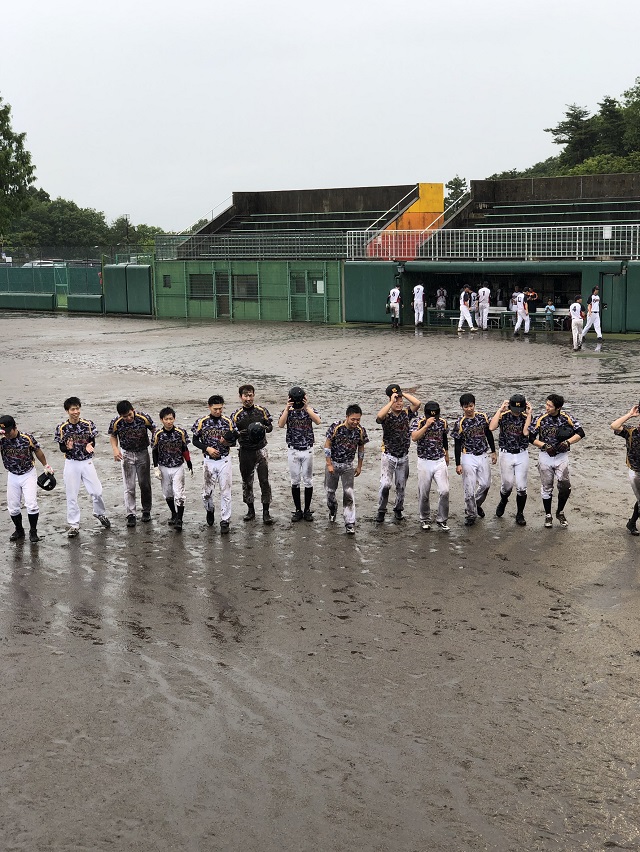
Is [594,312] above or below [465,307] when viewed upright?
below

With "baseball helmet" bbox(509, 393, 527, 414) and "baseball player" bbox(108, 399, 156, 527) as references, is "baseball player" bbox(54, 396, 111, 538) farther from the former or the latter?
"baseball helmet" bbox(509, 393, 527, 414)

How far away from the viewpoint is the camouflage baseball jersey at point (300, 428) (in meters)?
12.3

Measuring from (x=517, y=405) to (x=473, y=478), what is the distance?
1024mm

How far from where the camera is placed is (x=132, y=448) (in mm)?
12195

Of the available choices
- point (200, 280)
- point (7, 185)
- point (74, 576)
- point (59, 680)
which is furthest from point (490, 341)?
point (7, 185)

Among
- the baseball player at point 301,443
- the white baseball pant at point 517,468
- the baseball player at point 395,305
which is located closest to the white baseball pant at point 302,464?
the baseball player at point 301,443

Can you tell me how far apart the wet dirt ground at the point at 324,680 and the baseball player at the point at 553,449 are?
34cm

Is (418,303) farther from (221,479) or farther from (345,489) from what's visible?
(221,479)

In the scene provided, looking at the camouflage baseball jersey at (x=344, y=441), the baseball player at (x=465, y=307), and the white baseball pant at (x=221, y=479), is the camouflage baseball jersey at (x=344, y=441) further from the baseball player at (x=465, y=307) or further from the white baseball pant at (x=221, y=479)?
the baseball player at (x=465, y=307)

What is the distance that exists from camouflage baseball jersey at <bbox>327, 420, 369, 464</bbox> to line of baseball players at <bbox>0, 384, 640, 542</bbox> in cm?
1

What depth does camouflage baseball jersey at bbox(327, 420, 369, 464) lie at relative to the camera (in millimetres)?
11852

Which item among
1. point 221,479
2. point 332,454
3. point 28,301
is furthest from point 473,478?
point 28,301

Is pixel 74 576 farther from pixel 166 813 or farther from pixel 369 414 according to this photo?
pixel 369 414

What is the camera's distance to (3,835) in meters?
5.99
